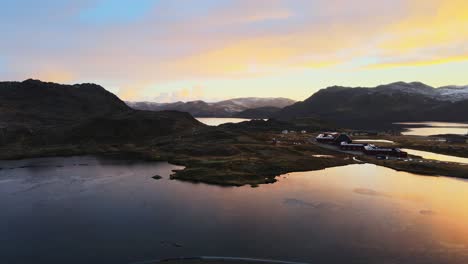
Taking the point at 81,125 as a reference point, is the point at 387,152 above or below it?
below

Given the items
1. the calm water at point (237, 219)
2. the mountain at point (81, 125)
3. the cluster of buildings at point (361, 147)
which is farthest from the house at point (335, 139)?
the mountain at point (81, 125)

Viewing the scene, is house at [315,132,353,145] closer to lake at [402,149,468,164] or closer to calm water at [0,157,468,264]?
lake at [402,149,468,164]

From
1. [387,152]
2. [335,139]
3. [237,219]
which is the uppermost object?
[335,139]

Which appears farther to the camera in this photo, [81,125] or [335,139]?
[81,125]

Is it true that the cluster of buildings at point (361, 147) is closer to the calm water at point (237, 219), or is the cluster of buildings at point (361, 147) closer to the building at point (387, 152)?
the building at point (387, 152)

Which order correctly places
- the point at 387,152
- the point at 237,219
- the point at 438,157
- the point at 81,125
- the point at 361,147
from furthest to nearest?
1. the point at 81,125
2. the point at 361,147
3. the point at 438,157
4. the point at 387,152
5. the point at 237,219

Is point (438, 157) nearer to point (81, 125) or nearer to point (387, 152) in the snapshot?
point (387, 152)

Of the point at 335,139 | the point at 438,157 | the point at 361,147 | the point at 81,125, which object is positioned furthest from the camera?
the point at 81,125

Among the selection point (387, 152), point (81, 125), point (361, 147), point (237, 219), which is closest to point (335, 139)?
point (361, 147)

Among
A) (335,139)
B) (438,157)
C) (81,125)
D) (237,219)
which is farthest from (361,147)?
(81,125)
